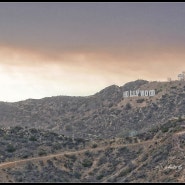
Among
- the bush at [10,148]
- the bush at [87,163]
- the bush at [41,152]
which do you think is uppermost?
the bush at [10,148]

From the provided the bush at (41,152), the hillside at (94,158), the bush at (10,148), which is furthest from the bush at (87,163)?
the bush at (10,148)

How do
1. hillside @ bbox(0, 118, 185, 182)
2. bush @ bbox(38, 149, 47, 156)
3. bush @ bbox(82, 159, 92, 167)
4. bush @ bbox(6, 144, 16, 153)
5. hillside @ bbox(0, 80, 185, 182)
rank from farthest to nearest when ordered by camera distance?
bush @ bbox(6, 144, 16, 153)
bush @ bbox(38, 149, 47, 156)
bush @ bbox(82, 159, 92, 167)
hillside @ bbox(0, 80, 185, 182)
hillside @ bbox(0, 118, 185, 182)

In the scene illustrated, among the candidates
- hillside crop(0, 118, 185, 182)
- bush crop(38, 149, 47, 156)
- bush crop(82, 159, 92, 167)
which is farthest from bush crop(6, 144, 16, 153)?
bush crop(82, 159, 92, 167)

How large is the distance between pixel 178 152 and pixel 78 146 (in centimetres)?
2840

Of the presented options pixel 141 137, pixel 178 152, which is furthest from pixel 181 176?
pixel 141 137

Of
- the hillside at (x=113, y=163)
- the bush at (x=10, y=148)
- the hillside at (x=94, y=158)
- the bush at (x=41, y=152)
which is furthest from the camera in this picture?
the bush at (x=10, y=148)

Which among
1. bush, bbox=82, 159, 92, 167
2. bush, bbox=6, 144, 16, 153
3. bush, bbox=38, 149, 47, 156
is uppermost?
bush, bbox=6, 144, 16, 153

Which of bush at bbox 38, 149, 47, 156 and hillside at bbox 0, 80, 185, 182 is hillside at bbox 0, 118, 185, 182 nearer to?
hillside at bbox 0, 80, 185, 182

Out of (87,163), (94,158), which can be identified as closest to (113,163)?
(94,158)

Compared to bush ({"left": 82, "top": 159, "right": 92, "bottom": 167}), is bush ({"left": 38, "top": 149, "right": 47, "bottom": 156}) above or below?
above

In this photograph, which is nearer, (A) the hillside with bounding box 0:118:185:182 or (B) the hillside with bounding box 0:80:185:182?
(A) the hillside with bounding box 0:118:185:182

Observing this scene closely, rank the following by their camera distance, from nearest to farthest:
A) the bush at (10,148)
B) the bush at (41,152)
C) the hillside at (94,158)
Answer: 1. the hillside at (94,158)
2. the bush at (41,152)
3. the bush at (10,148)

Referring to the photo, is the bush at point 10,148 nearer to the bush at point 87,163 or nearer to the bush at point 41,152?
the bush at point 41,152

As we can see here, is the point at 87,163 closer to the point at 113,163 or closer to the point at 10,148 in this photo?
the point at 113,163
